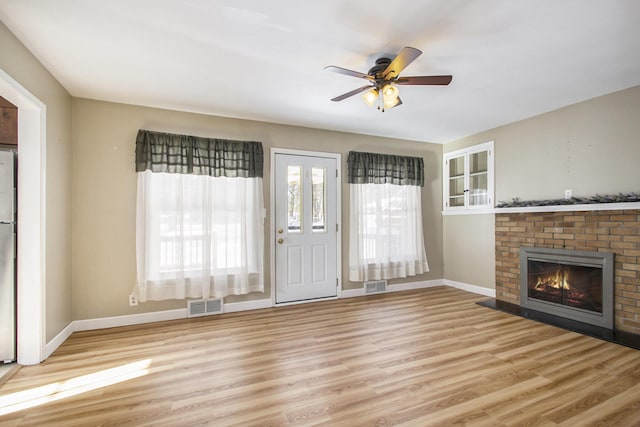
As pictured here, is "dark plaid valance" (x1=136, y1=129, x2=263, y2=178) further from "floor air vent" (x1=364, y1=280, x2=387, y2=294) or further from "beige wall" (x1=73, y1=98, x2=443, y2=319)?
"floor air vent" (x1=364, y1=280, x2=387, y2=294)

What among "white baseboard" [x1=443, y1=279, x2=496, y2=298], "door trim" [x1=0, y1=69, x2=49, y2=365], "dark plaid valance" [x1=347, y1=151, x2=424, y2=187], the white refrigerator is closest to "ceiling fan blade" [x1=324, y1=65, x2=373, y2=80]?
"dark plaid valance" [x1=347, y1=151, x2=424, y2=187]

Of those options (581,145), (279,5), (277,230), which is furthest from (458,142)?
(279,5)

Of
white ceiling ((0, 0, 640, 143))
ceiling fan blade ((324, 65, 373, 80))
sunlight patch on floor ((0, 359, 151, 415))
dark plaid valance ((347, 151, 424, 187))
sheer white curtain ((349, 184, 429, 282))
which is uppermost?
white ceiling ((0, 0, 640, 143))

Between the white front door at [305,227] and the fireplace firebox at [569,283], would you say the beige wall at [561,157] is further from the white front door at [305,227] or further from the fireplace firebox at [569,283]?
the white front door at [305,227]

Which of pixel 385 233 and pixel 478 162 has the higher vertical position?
pixel 478 162

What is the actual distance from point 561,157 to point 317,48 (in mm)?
3436

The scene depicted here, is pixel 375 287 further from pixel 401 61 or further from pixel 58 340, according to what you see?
pixel 58 340

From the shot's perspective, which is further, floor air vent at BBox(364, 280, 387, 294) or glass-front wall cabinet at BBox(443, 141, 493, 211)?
floor air vent at BBox(364, 280, 387, 294)

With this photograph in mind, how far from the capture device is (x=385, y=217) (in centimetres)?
498

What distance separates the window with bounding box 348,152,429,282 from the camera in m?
4.75

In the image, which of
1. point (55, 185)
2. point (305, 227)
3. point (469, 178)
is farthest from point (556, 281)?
point (55, 185)

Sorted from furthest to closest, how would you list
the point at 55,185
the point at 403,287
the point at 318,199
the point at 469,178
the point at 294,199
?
1. the point at 403,287
2. the point at 469,178
3. the point at 318,199
4. the point at 294,199
5. the point at 55,185

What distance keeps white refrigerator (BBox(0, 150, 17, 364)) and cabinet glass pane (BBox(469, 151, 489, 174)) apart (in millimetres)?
5702

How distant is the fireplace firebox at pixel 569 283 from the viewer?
3.34 meters
